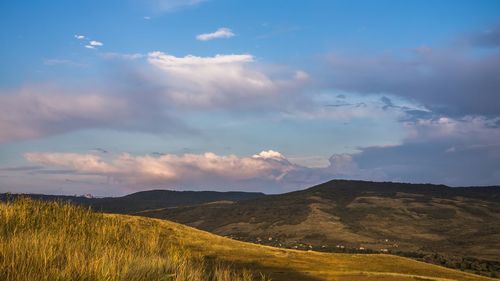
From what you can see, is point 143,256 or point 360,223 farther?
point 360,223

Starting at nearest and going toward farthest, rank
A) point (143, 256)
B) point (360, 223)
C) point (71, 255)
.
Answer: point (71, 255), point (143, 256), point (360, 223)

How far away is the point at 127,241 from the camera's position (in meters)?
12.7

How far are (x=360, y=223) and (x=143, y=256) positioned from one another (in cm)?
7778

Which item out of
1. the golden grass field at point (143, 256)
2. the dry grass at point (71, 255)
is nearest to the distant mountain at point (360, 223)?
the golden grass field at point (143, 256)

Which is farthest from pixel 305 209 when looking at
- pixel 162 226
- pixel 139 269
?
pixel 139 269

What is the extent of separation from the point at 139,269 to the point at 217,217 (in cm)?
10071

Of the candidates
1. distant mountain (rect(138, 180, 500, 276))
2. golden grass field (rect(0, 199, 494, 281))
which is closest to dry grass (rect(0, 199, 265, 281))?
golden grass field (rect(0, 199, 494, 281))

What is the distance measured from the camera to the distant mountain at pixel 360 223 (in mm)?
60344

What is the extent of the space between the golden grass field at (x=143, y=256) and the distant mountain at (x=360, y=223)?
3139 cm

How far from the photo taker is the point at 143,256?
9539mm

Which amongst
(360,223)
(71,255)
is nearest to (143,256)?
(71,255)

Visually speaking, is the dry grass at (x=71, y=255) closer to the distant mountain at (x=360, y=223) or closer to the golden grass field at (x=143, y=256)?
the golden grass field at (x=143, y=256)

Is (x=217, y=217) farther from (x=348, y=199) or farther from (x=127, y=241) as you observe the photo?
(x=127, y=241)

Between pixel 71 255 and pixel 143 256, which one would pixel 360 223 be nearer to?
pixel 143 256
